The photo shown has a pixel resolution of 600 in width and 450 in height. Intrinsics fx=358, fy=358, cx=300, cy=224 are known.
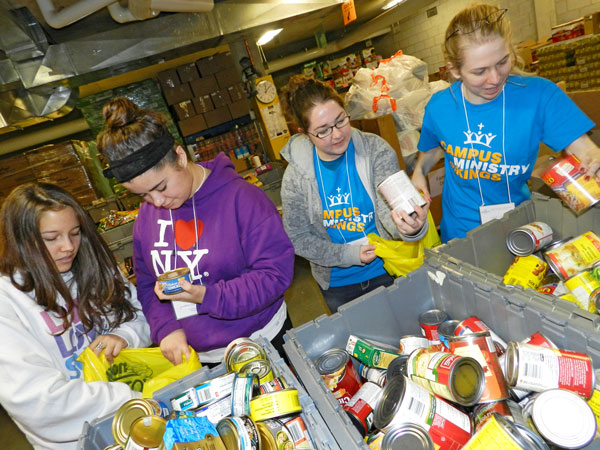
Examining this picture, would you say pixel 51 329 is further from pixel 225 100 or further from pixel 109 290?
pixel 225 100

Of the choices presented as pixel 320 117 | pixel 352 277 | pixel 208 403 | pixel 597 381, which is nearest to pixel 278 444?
pixel 208 403

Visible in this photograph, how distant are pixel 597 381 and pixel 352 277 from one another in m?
1.04

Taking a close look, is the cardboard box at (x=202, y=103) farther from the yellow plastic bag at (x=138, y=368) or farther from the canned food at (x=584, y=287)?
the canned food at (x=584, y=287)

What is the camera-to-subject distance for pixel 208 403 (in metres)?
0.87

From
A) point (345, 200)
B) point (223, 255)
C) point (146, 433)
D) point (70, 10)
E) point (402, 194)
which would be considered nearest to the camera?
point (146, 433)

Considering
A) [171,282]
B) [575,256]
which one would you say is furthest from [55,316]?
[575,256]

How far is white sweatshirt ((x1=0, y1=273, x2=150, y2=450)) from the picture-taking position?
953mm

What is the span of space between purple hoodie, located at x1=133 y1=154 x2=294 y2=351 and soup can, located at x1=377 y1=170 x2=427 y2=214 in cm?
42

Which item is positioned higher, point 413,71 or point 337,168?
point 413,71

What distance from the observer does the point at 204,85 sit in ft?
15.8

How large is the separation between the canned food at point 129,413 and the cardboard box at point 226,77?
4658 millimetres

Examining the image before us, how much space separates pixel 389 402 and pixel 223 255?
720 mm

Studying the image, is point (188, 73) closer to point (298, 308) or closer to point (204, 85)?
point (204, 85)

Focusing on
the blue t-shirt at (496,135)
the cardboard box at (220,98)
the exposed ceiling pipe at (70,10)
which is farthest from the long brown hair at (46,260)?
the cardboard box at (220,98)
